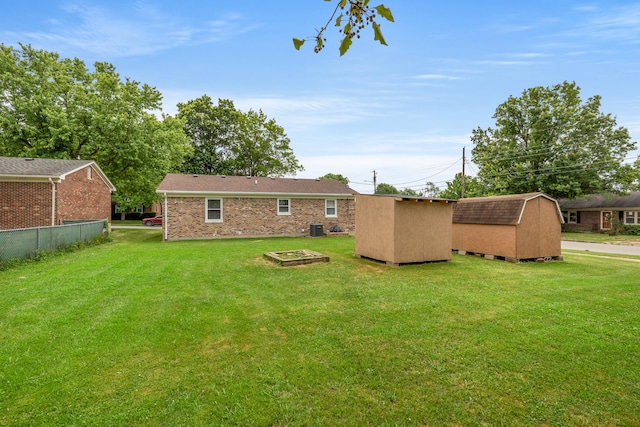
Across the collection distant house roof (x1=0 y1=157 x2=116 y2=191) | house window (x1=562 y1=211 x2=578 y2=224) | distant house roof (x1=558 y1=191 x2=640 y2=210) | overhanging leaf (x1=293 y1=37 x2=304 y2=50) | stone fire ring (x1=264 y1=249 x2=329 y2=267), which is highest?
distant house roof (x1=0 y1=157 x2=116 y2=191)

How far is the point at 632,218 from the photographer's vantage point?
78.6ft

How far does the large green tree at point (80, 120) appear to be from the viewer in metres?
19.4

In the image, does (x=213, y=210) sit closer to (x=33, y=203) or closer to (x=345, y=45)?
(x=33, y=203)

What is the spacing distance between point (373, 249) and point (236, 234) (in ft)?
30.9

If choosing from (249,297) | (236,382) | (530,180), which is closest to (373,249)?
(249,297)

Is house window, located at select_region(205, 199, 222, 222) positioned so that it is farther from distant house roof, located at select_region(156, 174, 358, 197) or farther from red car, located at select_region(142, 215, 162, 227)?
red car, located at select_region(142, 215, 162, 227)

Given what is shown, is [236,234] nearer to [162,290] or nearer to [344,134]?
[162,290]

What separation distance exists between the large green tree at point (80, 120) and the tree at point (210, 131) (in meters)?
10.4

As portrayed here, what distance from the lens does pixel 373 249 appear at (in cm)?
983

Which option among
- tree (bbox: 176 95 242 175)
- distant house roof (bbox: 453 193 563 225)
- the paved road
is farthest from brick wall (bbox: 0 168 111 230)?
the paved road

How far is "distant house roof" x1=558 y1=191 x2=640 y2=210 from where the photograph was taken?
2409 cm

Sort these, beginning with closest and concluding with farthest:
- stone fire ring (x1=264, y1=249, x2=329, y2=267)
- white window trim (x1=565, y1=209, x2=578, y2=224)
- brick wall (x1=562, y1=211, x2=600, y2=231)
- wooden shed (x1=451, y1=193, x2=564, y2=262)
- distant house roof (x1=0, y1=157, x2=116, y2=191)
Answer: stone fire ring (x1=264, y1=249, x2=329, y2=267) → wooden shed (x1=451, y1=193, x2=564, y2=262) → distant house roof (x1=0, y1=157, x2=116, y2=191) → brick wall (x1=562, y1=211, x2=600, y2=231) → white window trim (x1=565, y1=209, x2=578, y2=224)

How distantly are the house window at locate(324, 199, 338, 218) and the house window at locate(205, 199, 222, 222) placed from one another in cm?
630

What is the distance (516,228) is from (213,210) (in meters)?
13.9
